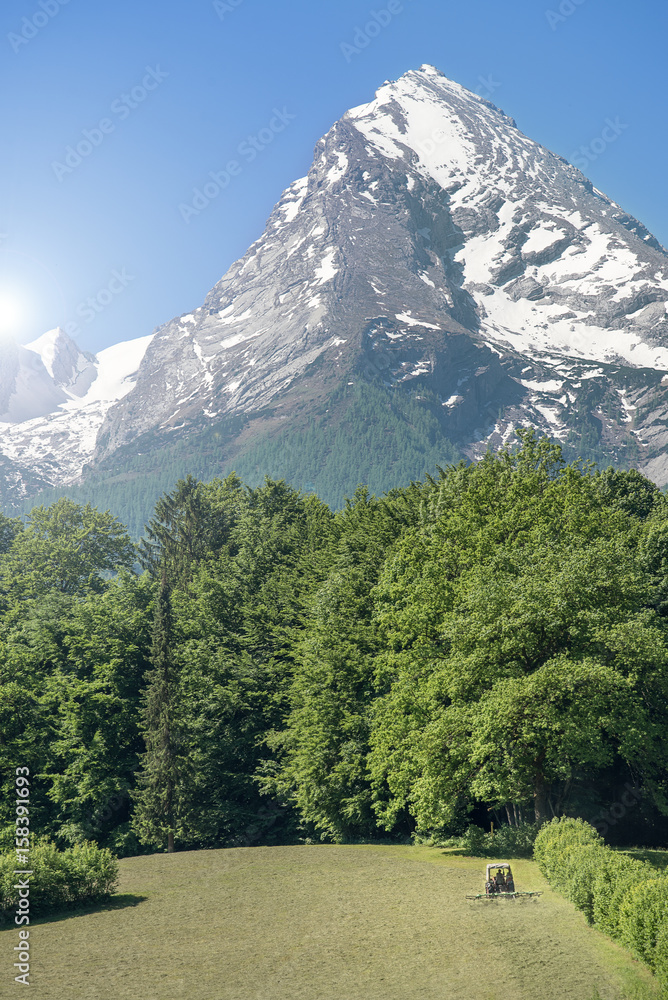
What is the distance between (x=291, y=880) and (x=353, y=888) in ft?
12.7

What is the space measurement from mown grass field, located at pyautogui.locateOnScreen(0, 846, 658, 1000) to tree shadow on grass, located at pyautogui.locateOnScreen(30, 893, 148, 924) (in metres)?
0.19

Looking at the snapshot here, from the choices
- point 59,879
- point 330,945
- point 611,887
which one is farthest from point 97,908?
point 611,887

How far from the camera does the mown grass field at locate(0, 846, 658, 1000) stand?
21.0 meters

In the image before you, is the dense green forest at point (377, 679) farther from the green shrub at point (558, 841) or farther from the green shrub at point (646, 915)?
the green shrub at point (646, 915)

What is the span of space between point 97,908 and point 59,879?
1.90m

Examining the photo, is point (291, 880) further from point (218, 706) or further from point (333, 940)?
point (218, 706)

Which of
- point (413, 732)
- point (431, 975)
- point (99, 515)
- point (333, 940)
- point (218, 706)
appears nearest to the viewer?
point (431, 975)

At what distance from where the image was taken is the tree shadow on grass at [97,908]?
30859 millimetres

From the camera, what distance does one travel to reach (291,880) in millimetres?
36156

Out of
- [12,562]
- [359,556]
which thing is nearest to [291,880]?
[359,556]

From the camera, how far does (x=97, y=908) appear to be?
3250cm

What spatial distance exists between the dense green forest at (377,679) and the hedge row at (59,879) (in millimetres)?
15527

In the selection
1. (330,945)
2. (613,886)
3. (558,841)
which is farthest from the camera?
(558,841)

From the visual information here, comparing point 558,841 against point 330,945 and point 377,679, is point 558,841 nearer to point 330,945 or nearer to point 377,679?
point 330,945
